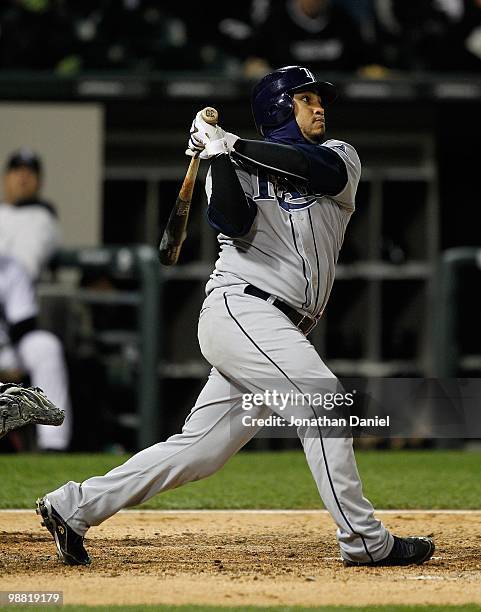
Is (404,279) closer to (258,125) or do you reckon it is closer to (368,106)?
(368,106)

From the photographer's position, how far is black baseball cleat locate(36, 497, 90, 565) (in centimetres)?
394

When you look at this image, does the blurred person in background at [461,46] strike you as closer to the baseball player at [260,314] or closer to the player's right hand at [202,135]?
the baseball player at [260,314]

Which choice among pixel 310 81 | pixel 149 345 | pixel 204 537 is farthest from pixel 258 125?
pixel 149 345

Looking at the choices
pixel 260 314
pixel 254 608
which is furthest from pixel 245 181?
pixel 254 608

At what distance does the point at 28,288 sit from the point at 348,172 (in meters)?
4.28

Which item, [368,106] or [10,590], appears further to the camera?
[368,106]

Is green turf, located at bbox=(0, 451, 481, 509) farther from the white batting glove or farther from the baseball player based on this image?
the white batting glove

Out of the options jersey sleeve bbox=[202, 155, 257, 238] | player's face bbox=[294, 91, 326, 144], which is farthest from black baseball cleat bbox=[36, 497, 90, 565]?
player's face bbox=[294, 91, 326, 144]

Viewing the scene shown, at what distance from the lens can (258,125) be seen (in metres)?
4.18

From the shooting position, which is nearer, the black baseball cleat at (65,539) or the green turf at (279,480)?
the black baseball cleat at (65,539)

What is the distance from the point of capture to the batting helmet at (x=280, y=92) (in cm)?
407

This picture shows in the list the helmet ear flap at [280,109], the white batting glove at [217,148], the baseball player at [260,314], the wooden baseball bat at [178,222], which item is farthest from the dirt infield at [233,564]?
the helmet ear flap at [280,109]

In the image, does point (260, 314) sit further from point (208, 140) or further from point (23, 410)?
point (23, 410)

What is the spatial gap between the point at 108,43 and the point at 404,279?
2.56 metres
